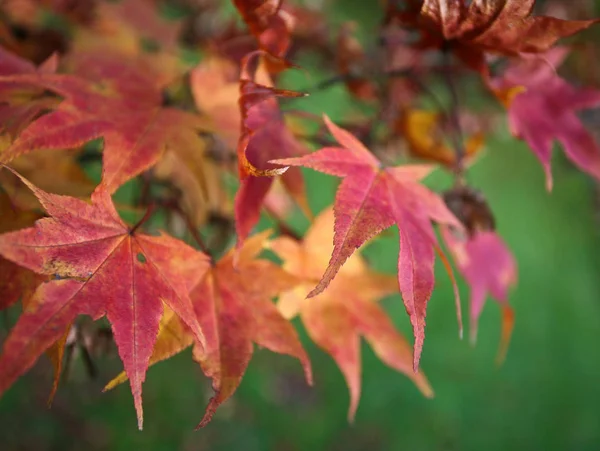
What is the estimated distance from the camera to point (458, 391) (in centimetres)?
211

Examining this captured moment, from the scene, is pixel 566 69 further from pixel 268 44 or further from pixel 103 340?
pixel 103 340

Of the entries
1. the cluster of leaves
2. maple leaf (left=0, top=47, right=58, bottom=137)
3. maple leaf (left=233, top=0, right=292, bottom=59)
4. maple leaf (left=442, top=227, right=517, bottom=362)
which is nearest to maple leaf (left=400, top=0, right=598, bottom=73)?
the cluster of leaves

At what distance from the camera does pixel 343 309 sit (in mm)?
647

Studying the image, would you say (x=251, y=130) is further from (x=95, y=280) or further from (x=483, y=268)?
(x=483, y=268)

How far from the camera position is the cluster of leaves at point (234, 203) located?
407 mm

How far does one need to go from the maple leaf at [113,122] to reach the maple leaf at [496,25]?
0.93ft

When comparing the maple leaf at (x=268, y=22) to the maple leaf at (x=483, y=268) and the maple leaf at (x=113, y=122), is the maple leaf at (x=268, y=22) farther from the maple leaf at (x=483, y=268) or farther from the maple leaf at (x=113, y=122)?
the maple leaf at (x=483, y=268)

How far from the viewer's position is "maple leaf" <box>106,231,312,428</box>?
1.48ft

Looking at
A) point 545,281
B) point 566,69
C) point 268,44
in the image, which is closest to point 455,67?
point 268,44

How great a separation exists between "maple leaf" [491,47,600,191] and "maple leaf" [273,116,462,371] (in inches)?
5.9

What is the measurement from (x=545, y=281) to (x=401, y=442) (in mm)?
1119

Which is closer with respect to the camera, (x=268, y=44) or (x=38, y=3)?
(x=268, y=44)

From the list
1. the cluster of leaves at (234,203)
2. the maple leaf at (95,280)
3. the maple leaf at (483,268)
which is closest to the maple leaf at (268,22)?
the cluster of leaves at (234,203)

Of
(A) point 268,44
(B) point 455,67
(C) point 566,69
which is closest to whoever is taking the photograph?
(A) point 268,44
